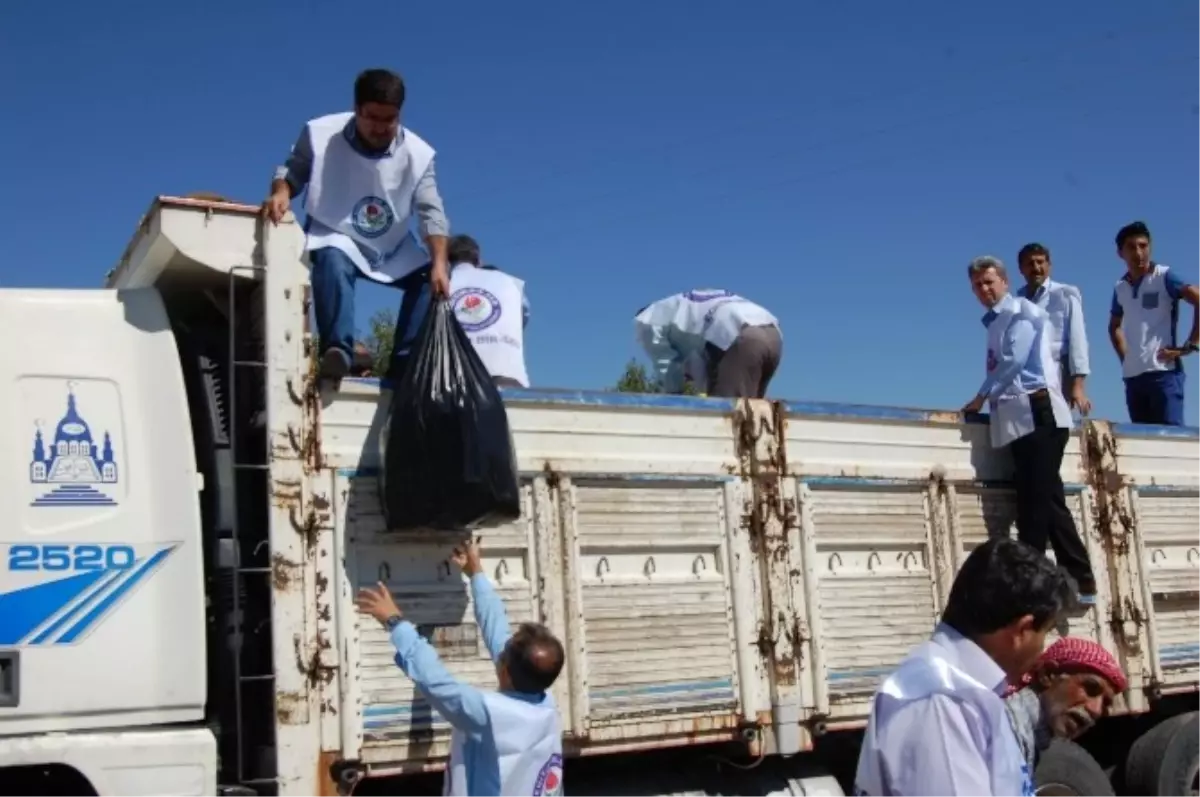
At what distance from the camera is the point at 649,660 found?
4781 millimetres

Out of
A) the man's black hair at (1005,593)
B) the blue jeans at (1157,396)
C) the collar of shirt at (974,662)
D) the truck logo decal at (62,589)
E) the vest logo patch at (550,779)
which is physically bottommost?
the vest logo patch at (550,779)

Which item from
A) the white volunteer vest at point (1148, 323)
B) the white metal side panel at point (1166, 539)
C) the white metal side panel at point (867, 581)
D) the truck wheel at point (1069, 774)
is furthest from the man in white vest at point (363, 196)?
the white volunteer vest at point (1148, 323)

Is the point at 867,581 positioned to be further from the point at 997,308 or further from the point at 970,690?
the point at 970,690

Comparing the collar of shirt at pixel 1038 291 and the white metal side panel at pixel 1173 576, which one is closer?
the white metal side panel at pixel 1173 576

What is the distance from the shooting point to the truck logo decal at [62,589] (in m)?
3.62

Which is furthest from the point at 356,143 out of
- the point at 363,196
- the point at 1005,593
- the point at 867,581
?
the point at 1005,593

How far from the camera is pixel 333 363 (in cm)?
423

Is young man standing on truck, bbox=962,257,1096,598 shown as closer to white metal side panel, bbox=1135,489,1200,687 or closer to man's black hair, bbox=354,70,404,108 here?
white metal side panel, bbox=1135,489,1200,687

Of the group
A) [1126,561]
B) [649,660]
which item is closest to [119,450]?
[649,660]

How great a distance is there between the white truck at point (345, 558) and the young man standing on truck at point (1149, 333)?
2.43 m

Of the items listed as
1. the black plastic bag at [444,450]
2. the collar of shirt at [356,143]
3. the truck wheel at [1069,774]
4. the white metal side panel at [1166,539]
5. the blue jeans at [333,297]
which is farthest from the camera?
the white metal side panel at [1166,539]

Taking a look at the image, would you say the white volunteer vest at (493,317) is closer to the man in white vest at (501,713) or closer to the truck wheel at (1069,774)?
the man in white vest at (501,713)

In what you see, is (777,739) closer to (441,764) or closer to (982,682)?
(441,764)

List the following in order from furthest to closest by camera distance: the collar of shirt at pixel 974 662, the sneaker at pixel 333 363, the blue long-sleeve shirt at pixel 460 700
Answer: the sneaker at pixel 333 363, the blue long-sleeve shirt at pixel 460 700, the collar of shirt at pixel 974 662
